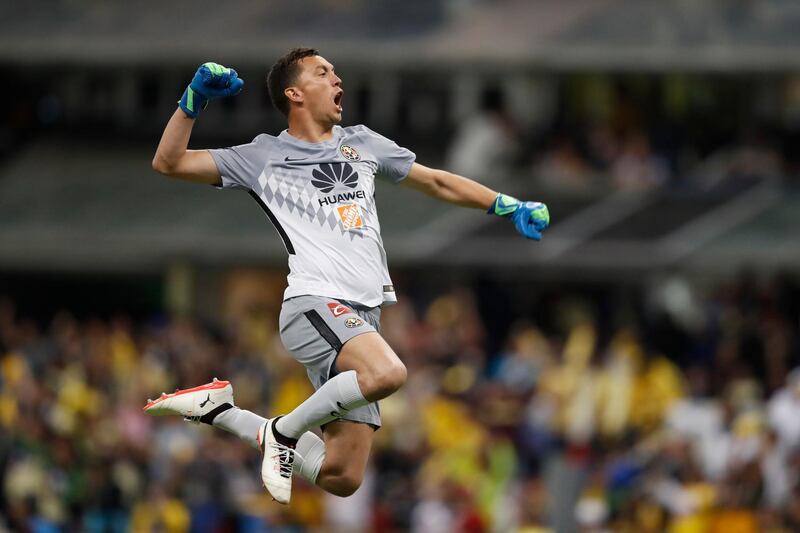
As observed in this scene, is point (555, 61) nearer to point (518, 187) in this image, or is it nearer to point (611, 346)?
point (518, 187)

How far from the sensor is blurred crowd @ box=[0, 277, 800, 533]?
1516cm

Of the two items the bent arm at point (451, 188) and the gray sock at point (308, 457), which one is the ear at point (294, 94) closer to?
the bent arm at point (451, 188)

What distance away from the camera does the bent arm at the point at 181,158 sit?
9320 millimetres

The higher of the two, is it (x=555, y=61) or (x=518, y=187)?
(x=555, y=61)

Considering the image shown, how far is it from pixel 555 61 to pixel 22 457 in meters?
9.08

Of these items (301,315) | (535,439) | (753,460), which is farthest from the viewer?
(535,439)

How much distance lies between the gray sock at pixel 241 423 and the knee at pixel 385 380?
0.96 m

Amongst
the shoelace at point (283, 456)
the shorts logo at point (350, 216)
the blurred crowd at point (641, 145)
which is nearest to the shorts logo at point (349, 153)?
the shorts logo at point (350, 216)

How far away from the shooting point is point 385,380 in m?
9.20

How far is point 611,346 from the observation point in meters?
17.8

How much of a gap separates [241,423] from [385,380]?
1172 millimetres

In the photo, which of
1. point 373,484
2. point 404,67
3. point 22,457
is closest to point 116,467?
point 22,457

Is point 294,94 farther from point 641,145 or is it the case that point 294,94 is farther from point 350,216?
point 641,145

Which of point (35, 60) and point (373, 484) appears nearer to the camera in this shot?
point (373, 484)
